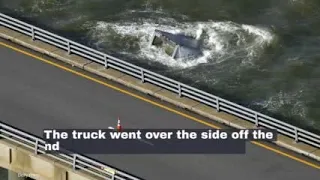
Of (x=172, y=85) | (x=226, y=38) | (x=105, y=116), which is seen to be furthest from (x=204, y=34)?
(x=105, y=116)

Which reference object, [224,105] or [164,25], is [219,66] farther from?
[224,105]

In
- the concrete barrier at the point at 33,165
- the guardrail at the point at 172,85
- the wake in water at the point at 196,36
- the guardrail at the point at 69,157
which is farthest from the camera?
the wake in water at the point at 196,36

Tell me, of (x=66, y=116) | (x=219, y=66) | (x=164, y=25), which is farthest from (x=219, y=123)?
(x=164, y=25)

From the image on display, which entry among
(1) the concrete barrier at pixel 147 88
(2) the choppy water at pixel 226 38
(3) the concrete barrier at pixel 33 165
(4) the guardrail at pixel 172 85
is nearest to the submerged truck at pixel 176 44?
(2) the choppy water at pixel 226 38

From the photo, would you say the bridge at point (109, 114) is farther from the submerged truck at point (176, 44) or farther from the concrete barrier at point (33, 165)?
the submerged truck at point (176, 44)

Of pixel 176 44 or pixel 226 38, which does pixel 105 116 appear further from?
pixel 226 38

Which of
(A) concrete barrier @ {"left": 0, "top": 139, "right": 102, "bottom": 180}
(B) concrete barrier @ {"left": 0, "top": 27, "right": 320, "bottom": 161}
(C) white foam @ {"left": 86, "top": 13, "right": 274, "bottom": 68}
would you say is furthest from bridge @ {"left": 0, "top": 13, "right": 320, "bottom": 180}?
(C) white foam @ {"left": 86, "top": 13, "right": 274, "bottom": 68}

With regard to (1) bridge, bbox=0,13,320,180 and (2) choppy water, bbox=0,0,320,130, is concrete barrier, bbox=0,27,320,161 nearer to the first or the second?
(1) bridge, bbox=0,13,320,180

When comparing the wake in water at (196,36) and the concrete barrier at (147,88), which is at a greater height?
the wake in water at (196,36)
